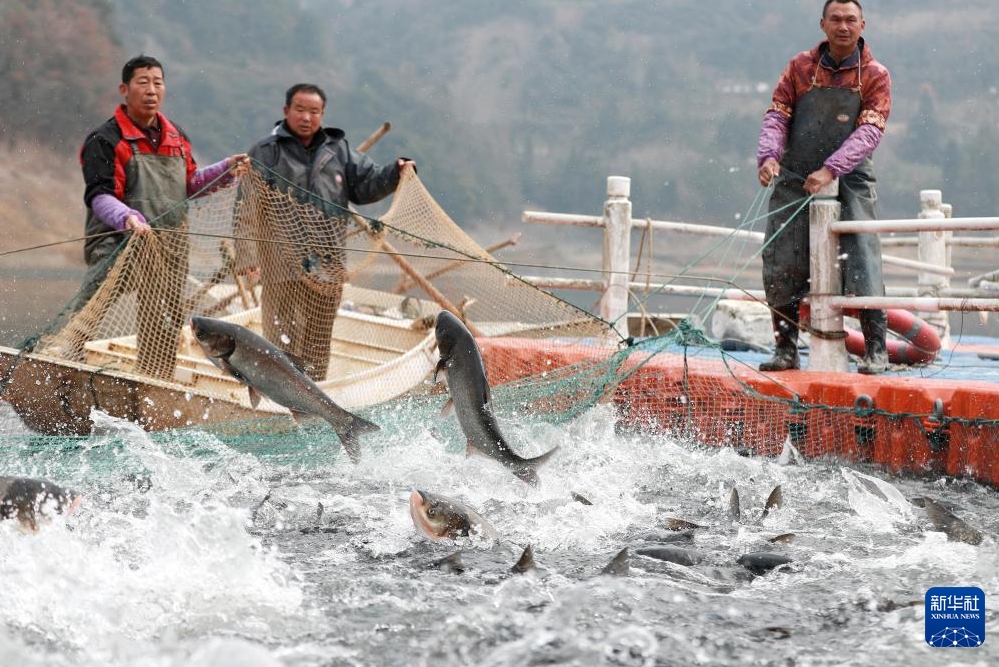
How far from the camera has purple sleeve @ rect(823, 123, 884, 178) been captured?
23.4 feet

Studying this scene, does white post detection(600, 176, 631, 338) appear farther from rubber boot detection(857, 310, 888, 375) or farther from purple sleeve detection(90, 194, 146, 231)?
purple sleeve detection(90, 194, 146, 231)

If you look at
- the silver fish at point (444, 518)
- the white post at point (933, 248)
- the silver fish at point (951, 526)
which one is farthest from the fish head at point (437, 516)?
the white post at point (933, 248)

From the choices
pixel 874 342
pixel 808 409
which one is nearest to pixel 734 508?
pixel 808 409

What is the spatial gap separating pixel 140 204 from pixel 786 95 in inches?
172

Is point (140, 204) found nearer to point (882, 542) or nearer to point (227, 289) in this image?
point (227, 289)

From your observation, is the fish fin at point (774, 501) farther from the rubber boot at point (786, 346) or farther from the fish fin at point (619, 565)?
the rubber boot at point (786, 346)

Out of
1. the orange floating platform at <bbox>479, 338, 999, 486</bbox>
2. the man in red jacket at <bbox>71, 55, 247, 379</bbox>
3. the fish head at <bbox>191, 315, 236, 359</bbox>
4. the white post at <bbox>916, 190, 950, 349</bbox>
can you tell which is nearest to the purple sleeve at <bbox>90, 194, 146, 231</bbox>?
the man in red jacket at <bbox>71, 55, 247, 379</bbox>

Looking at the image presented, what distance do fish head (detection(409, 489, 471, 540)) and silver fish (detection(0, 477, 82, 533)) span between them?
4.40 ft

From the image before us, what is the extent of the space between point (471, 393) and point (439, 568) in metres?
1.16

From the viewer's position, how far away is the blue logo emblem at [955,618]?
3.77 metres

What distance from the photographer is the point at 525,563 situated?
451 cm

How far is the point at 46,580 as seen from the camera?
13.3ft

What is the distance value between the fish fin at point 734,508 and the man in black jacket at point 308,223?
296cm

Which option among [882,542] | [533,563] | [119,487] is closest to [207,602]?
[533,563]
